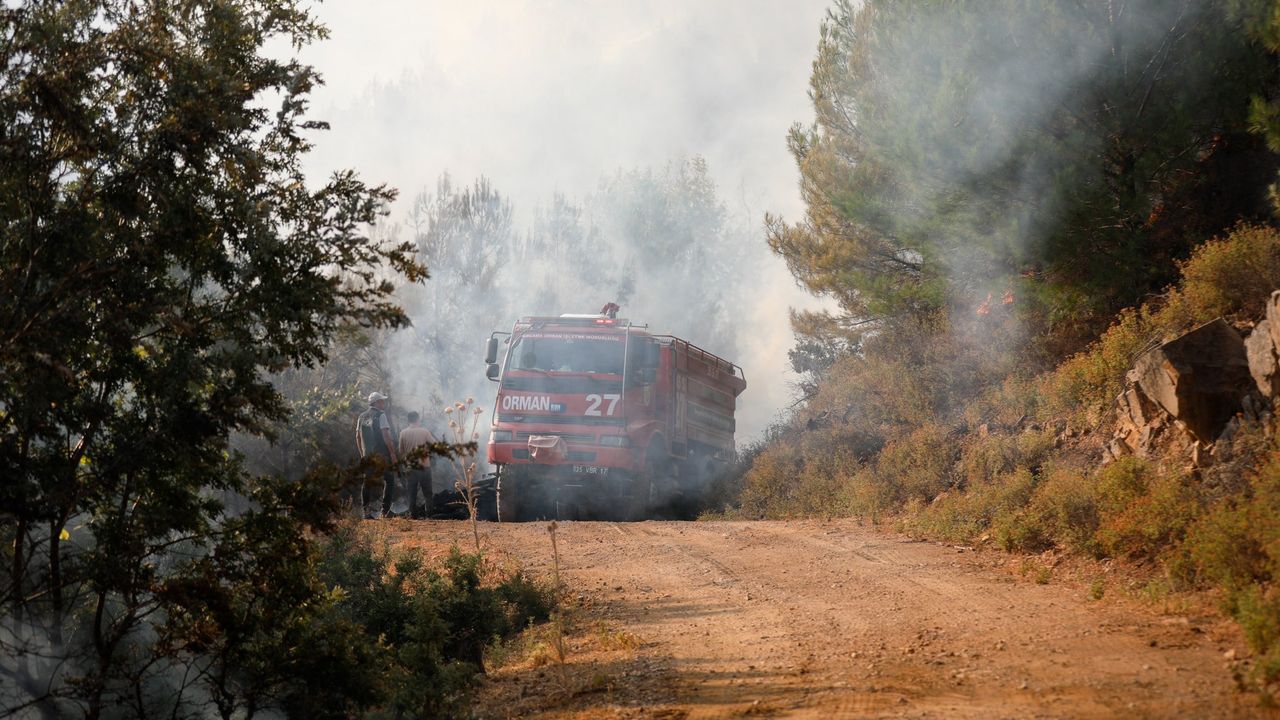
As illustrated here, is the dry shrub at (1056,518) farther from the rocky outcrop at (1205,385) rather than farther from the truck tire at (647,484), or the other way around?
the truck tire at (647,484)

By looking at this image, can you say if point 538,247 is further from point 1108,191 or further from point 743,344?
point 1108,191

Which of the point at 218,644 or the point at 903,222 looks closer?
the point at 218,644

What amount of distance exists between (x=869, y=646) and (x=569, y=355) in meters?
10.7

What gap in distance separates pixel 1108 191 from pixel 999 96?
1.75 metres

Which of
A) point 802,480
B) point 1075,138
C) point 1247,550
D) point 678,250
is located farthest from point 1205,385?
point 678,250

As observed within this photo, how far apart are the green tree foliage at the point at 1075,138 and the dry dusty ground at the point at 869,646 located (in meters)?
4.65

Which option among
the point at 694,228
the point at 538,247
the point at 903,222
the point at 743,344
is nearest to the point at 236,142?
the point at 903,222

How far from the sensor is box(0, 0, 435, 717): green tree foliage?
465 cm

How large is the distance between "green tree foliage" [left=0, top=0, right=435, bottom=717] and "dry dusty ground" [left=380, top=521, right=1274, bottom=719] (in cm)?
175

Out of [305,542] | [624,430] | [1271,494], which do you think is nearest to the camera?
[305,542]

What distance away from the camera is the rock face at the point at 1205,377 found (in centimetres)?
856

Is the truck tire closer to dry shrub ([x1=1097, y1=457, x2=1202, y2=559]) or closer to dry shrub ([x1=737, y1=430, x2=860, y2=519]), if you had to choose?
dry shrub ([x1=737, y1=430, x2=860, y2=519])

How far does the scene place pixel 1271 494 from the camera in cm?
616

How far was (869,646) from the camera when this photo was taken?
628cm
